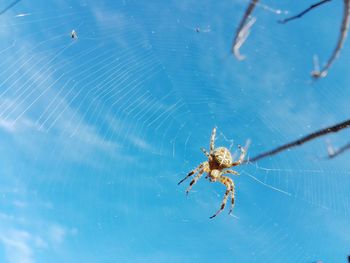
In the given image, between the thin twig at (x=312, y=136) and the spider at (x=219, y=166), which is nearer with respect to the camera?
the thin twig at (x=312, y=136)

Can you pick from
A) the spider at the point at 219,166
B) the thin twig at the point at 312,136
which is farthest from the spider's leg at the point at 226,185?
the thin twig at the point at 312,136

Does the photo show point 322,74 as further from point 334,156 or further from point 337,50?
point 334,156

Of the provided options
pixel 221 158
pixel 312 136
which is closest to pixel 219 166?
pixel 221 158

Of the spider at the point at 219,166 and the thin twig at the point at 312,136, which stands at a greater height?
the spider at the point at 219,166

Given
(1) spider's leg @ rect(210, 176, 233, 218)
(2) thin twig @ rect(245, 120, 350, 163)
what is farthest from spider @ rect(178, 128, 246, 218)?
(2) thin twig @ rect(245, 120, 350, 163)

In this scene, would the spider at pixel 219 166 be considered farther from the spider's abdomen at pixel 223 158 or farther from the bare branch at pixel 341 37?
the bare branch at pixel 341 37

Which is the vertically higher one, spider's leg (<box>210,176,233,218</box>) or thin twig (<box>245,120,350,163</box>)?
spider's leg (<box>210,176,233,218</box>)

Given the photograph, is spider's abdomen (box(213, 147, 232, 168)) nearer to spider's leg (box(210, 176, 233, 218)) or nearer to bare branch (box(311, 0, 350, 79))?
spider's leg (box(210, 176, 233, 218))

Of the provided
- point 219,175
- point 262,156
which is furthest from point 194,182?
point 262,156
